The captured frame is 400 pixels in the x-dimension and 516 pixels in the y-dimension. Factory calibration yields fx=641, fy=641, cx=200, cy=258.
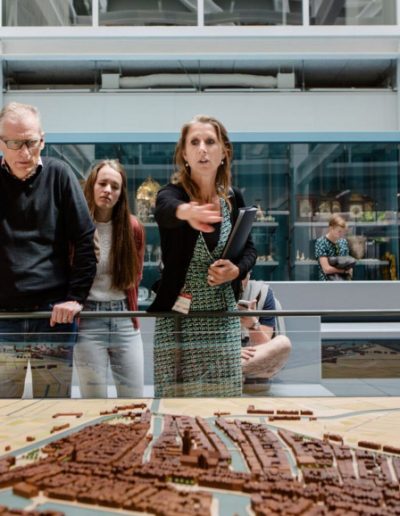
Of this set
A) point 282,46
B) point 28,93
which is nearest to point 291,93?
point 282,46

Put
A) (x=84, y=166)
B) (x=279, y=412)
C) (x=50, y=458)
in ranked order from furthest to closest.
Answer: (x=84, y=166) → (x=279, y=412) → (x=50, y=458)

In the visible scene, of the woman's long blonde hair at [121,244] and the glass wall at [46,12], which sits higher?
the glass wall at [46,12]

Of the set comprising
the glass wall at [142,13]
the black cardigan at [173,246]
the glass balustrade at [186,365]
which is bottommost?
the glass balustrade at [186,365]

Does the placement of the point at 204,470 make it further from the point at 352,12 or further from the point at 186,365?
the point at 352,12

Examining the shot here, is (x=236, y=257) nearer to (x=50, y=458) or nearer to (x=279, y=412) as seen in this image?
(x=279, y=412)

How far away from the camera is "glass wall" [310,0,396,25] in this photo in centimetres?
752

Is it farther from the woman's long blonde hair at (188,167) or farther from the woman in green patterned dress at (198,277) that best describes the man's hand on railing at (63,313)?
the woman's long blonde hair at (188,167)

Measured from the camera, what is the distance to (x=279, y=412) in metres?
2.01

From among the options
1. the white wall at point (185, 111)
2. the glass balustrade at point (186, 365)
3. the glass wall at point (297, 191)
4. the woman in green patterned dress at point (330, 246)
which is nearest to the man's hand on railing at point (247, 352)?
the glass balustrade at point (186, 365)

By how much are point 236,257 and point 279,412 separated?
1.91 ft

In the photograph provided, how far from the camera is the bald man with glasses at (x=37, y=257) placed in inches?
90.1

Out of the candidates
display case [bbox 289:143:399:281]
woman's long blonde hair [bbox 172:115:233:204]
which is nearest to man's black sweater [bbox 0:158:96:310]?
woman's long blonde hair [bbox 172:115:233:204]

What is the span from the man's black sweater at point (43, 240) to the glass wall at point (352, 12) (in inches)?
236

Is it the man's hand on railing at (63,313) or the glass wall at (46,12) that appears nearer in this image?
the man's hand on railing at (63,313)
